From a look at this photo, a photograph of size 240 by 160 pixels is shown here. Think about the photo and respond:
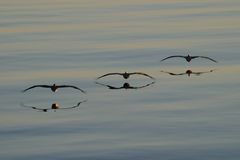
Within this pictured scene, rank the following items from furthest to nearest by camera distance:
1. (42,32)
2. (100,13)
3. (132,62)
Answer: (100,13) < (42,32) < (132,62)

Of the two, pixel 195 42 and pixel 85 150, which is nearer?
pixel 85 150

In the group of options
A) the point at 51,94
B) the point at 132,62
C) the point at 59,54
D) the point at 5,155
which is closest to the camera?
the point at 5,155

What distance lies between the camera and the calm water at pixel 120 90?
142 feet

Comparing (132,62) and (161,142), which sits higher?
(132,62)

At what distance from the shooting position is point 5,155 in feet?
137

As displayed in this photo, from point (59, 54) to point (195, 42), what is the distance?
12527mm

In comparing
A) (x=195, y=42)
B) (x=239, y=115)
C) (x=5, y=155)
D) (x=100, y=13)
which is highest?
(x=100, y=13)

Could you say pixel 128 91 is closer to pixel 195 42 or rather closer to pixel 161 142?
pixel 161 142

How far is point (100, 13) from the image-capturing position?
114 metres

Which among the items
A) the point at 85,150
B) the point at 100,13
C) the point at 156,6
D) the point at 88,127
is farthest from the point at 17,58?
the point at 156,6

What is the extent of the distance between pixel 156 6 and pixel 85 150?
265ft

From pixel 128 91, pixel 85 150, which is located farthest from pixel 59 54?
pixel 85 150

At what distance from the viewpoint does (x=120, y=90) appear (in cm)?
5784

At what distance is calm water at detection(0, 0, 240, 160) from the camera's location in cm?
4338
